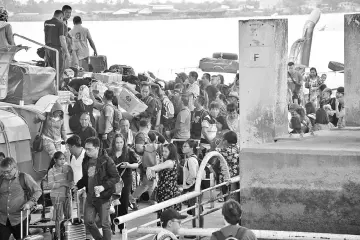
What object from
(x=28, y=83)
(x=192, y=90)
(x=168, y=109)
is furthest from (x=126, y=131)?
(x=192, y=90)

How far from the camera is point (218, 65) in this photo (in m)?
40.6

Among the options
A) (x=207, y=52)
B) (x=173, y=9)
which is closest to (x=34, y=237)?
(x=207, y=52)

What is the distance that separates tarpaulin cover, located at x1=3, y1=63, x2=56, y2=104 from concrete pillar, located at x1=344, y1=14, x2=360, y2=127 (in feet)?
23.9

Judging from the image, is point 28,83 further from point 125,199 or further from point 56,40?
point 125,199

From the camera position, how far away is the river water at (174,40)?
79119 millimetres

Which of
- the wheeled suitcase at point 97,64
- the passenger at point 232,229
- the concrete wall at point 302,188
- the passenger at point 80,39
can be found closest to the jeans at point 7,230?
the concrete wall at point 302,188

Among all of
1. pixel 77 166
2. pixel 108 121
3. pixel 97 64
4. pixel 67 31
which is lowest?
pixel 77 166

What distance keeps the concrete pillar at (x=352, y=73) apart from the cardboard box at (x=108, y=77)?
31.4 feet

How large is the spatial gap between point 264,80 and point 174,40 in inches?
4324

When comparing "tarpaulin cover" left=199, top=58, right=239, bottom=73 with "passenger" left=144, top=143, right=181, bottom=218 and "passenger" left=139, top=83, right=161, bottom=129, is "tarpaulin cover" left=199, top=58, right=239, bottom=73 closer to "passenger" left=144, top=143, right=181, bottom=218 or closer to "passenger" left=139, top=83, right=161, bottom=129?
"passenger" left=139, top=83, right=161, bottom=129

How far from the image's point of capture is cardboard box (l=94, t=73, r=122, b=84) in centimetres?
2416

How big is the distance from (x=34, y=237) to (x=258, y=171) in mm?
3311

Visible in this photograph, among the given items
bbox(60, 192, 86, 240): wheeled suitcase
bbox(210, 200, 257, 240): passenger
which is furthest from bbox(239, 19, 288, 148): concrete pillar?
bbox(210, 200, 257, 240): passenger

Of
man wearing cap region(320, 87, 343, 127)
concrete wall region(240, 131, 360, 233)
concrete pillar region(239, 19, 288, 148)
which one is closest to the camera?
concrete wall region(240, 131, 360, 233)
